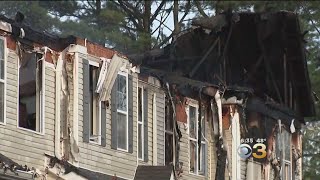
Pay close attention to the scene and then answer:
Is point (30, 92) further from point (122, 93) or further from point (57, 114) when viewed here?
point (122, 93)

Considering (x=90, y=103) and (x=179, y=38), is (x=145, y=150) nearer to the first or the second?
(x=90, y=103)

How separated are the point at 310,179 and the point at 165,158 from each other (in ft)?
57.0

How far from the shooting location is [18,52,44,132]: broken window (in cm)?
2100

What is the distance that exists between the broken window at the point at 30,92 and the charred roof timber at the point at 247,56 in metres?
8.70

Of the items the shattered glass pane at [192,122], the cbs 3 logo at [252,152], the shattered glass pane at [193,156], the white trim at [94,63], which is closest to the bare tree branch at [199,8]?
the cbs 3 logo at [252,152]

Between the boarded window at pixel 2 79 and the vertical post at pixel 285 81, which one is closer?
the boarded window at pixel 2 79

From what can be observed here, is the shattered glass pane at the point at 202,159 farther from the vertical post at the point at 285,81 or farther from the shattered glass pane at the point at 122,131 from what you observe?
the vertical post at the point at 285,81

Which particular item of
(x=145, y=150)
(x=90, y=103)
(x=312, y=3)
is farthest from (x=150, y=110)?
(x=312, y=3)

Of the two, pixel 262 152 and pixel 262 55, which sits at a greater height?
pixel 262 55

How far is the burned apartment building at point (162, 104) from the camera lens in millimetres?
21062

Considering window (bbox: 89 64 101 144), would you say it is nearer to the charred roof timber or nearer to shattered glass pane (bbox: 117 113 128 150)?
shattered glass pane (bbox: 117 113 128 150)

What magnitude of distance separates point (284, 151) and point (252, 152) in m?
2.79

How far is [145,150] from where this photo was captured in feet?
82.7

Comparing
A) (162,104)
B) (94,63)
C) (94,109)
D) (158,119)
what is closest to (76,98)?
(94,109)
